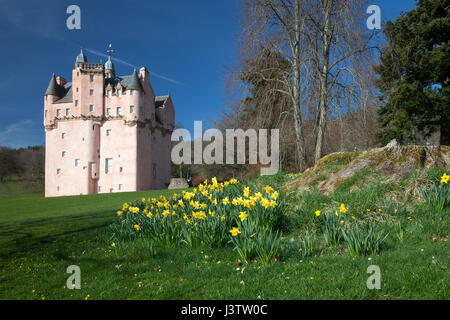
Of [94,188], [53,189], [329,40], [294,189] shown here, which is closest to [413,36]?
[329,40]

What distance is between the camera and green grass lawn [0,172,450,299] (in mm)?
2875

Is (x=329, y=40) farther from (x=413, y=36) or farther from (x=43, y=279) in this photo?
(x=413, y=36)

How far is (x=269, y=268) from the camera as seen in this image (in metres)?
3.52

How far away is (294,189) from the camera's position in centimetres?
729

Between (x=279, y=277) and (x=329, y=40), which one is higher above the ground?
(x=329, y=40)

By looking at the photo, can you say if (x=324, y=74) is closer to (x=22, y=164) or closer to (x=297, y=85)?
(x=297, y=85)

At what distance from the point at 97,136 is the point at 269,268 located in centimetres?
3421

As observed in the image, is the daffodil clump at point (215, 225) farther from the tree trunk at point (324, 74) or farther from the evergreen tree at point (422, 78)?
the evergreen tree at point (422, 78)

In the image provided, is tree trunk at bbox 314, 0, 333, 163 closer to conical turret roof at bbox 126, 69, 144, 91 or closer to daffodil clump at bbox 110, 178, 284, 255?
daffodil clump at bbox 110, 178, 284, 255

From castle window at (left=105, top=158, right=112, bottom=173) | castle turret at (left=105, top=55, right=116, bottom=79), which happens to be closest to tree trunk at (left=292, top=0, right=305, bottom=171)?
castle window at (left=105, top=158, right=112, bottom=173)

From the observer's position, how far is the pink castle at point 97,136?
32.8 meters

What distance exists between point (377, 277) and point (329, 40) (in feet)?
31.0

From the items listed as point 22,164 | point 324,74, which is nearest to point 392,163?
point 324,74

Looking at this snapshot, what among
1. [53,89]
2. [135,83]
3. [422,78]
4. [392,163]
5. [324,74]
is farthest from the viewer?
[53,89]
